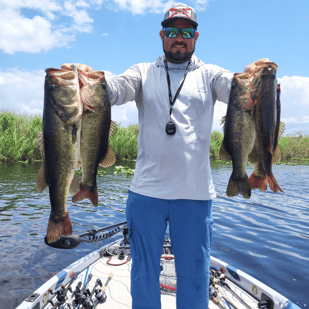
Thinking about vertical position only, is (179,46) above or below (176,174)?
above

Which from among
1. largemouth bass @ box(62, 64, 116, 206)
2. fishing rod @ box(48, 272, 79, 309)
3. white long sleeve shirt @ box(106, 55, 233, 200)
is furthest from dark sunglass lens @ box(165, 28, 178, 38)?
fishing rod @ box(48, 272, 79, 309)

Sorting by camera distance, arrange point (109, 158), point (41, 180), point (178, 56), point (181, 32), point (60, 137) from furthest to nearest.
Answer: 1. point (178, 56)
2. point (181, 32)
3. point (109, 158)
4. point (41, 180)
5. point (60, 137)

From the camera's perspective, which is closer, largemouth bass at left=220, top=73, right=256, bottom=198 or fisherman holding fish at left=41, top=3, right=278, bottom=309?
largemouth bass at left=220, top=73, right=256, bottom=198

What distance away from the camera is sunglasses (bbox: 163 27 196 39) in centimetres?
281

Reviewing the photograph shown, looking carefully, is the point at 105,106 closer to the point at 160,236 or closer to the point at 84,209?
the point at 160,236

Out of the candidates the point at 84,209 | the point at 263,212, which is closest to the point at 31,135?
the point at 84,209

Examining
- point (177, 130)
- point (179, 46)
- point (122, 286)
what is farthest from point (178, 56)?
point (122, 286)

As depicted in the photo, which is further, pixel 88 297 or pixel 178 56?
pixel 88 297

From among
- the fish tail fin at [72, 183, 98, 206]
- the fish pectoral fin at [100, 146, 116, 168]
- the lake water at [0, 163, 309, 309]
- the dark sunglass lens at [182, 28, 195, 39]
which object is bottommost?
the lake water at [0, 163, 309, 309]

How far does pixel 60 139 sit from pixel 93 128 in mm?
285

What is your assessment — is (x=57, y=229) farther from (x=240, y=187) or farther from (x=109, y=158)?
(x=240, y=187)

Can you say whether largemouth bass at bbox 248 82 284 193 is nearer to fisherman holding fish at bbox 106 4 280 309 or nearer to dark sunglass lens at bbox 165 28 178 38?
fisherman holding fish at bbox 106 4 280 309

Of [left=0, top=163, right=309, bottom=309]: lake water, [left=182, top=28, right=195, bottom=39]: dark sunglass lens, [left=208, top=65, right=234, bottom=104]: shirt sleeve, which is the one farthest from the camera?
[left=0, top=163, right=309, bottom=309]: lake water

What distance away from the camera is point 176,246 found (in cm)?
283
